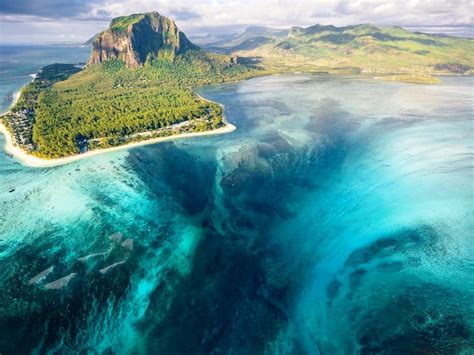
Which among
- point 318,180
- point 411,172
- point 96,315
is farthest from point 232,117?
point 96,315

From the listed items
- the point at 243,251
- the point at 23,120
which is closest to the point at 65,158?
the point at 23,120

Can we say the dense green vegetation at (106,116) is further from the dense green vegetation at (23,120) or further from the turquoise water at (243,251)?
the turquoise water at (243,251)

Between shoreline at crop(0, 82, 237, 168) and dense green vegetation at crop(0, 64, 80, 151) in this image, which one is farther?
dense green vegetation at crop(0, 64, 80, 151)

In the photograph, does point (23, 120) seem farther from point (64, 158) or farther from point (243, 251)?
point (243, 251)

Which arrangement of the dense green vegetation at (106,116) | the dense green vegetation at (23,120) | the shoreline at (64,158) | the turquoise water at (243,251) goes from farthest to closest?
the dense green vegetation at (23,120) → the dense green vegetation at (106,116) → the shoreline at (64,158) → the turquoise water at (243,251)

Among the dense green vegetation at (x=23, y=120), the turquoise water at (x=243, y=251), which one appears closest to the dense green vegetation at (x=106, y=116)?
the dense green vegetation at (x=23, y=120)

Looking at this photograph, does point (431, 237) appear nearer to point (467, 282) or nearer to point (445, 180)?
point (467, 282)

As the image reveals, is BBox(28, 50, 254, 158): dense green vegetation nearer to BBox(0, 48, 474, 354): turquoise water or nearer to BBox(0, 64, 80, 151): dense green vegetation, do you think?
BBox(0, 64, 80, 151): dense green vegetation

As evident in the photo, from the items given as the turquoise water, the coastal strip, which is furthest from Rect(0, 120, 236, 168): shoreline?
the turquoise water
